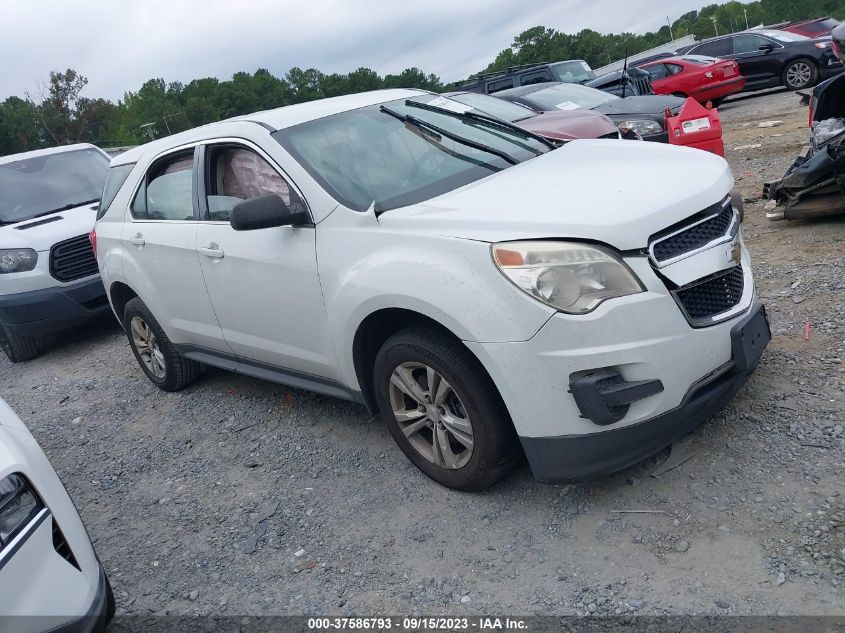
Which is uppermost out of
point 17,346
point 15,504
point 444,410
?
point 15,504

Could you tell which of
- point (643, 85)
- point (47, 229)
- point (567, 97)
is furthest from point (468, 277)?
point (643, 85)

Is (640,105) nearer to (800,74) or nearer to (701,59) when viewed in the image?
(701,59)

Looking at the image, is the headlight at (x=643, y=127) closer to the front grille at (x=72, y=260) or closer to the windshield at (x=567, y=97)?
the windshield at (x=567, y=97)

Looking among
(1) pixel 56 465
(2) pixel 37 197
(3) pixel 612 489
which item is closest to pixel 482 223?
(3) pixel 612 489

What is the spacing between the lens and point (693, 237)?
3.13 m

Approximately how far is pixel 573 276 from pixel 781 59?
1694 cm

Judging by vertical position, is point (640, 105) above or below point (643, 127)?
above

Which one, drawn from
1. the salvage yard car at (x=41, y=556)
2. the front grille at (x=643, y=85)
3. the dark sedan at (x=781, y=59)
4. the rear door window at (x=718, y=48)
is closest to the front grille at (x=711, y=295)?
the salvage yard car at (x=41, y=556)

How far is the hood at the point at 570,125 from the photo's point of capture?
755 centimetres

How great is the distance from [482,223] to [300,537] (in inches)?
65.4

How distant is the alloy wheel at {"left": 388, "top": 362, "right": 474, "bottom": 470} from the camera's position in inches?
130

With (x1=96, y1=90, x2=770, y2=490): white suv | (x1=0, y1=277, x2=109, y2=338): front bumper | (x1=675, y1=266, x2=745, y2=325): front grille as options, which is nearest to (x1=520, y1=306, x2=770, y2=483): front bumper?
(x1=96, y1=90, x2=770, y2=490): white suv

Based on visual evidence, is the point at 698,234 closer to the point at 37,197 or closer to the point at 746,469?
the point at 746,469

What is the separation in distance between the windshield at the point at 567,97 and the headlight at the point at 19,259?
6032 millimetres
